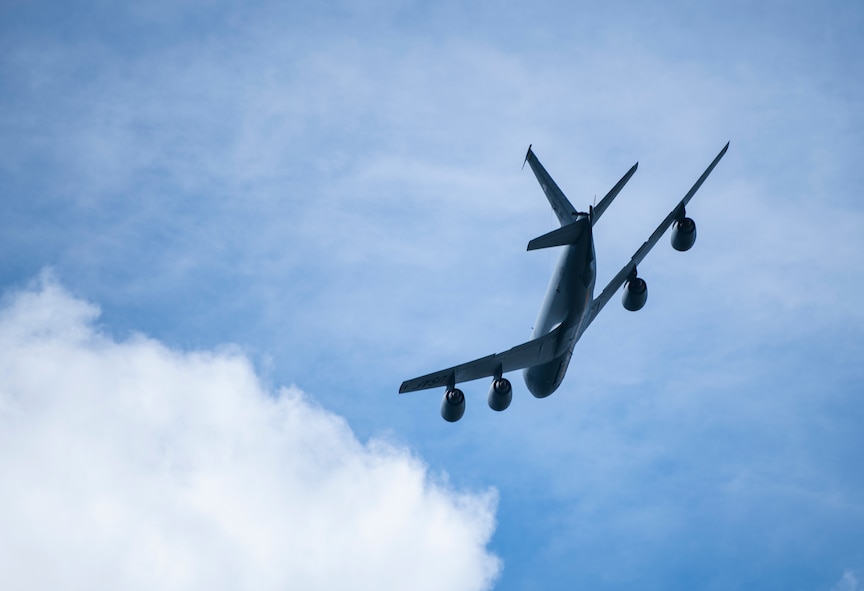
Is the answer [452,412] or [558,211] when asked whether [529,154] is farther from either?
[452,412]

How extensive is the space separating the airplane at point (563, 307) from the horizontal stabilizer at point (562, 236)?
0.05 m

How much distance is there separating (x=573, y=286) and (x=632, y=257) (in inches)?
221

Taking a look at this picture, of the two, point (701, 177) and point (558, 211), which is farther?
point (558, 211)

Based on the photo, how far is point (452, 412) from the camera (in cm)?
5166

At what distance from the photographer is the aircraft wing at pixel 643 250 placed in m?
49.2

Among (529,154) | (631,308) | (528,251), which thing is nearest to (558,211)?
(529,154)

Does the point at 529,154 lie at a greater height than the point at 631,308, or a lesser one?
greater

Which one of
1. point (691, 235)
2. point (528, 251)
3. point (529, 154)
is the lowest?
point (528, 251)

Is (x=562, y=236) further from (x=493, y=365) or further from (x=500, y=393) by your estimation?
(x=500, y=393)

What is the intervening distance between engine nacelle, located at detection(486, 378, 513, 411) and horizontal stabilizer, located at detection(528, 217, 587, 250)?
949cm

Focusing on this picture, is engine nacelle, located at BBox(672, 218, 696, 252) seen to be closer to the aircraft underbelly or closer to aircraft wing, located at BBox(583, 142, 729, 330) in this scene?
aircraft wing, located at BBox(583, 142, 729, 330)

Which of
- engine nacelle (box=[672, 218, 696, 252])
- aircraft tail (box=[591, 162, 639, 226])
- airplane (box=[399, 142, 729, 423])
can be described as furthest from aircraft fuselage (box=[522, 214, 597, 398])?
engine nacelle (box=[672, 218, 696, 252])

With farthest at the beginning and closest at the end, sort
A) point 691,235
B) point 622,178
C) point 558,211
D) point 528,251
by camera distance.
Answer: point 558,211 < point 691,235 < point 622,178 < point 528,251

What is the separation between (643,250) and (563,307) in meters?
6.44
